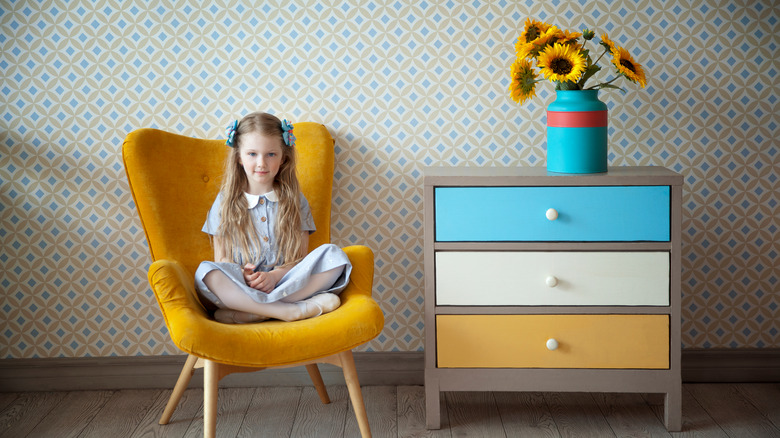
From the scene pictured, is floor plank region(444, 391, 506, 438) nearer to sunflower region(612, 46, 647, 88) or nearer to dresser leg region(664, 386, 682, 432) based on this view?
dresser leg region(664, 386, 682, 432)

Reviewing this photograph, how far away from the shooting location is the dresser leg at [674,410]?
6.70ft

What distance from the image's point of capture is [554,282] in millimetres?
1994

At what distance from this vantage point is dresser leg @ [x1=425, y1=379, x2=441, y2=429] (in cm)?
208

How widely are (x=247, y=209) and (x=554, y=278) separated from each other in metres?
0.94

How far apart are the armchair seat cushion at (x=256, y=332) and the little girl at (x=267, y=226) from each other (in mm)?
118

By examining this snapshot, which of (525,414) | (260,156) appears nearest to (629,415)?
(525,414)

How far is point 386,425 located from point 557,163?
3.14 ft

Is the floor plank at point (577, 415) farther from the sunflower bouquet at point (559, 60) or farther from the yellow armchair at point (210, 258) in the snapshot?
the sunflower bouquet at point (559, 60)

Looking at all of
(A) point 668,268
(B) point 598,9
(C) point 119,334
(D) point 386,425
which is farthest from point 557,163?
(C) point 119,334

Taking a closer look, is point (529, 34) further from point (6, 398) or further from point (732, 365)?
point (6, 398)

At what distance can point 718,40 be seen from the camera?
2289mm

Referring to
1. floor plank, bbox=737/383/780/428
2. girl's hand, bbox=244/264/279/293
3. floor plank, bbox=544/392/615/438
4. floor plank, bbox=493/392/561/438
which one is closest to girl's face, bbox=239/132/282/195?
girl's hand, bbox=244/264/279/293

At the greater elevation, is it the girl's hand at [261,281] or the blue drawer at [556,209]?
the blue drawer at [556,209]

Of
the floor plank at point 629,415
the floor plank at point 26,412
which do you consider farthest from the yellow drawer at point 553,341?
the floor plank at point 26,412
